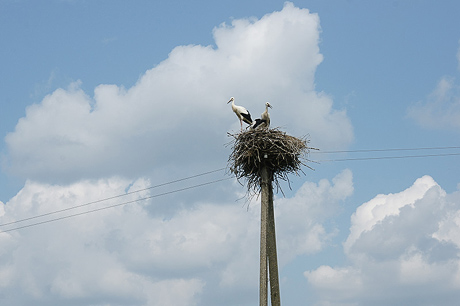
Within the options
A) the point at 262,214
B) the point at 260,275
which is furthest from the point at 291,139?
the point at 260,275

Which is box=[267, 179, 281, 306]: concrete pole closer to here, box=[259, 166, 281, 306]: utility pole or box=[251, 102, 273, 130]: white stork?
box=[259, 166, 281, 306]: utility pole

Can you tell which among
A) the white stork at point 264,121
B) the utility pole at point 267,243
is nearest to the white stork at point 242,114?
the white stork at point 264,121

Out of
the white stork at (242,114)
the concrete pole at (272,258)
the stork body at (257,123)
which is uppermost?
the white stork at (242,114)

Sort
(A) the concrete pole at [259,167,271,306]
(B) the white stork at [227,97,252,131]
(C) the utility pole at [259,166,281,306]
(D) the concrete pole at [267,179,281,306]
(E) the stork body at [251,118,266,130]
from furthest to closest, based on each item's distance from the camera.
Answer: (B) the white stork at [227,97,252,131], (E) the stork body at [251,118,266,130], (D) the concrete pole at [267,179,281,306], (C) the utility pole at [259,166,281,306], (A) the concrete pole at [259,167,271,306]

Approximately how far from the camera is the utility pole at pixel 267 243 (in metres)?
12.6

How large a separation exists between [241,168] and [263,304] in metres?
3.29

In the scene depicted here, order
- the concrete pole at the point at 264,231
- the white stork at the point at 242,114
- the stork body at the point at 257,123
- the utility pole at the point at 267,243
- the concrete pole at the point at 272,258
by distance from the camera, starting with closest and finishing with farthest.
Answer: the concrete pole at the point at 264,231, the utility pole at the point at 267,243, the concrete pole at the point at 272,258, the stork body at the point at 257,123, the white stork at the point at 242,114

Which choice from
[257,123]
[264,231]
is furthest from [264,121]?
[264,231]

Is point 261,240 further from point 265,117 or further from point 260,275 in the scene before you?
point 265,117

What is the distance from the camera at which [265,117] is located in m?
16.0

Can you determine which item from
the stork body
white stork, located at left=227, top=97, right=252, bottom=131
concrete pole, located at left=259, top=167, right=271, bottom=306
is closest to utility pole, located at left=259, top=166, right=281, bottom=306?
concrete pole, located at left=259, top=167, right=271, bottom=306

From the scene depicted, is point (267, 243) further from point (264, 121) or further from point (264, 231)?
point (264, 121)

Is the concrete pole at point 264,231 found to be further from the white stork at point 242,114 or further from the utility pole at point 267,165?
the white stork at point 242,114

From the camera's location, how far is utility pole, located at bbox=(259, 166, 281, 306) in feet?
41.5
